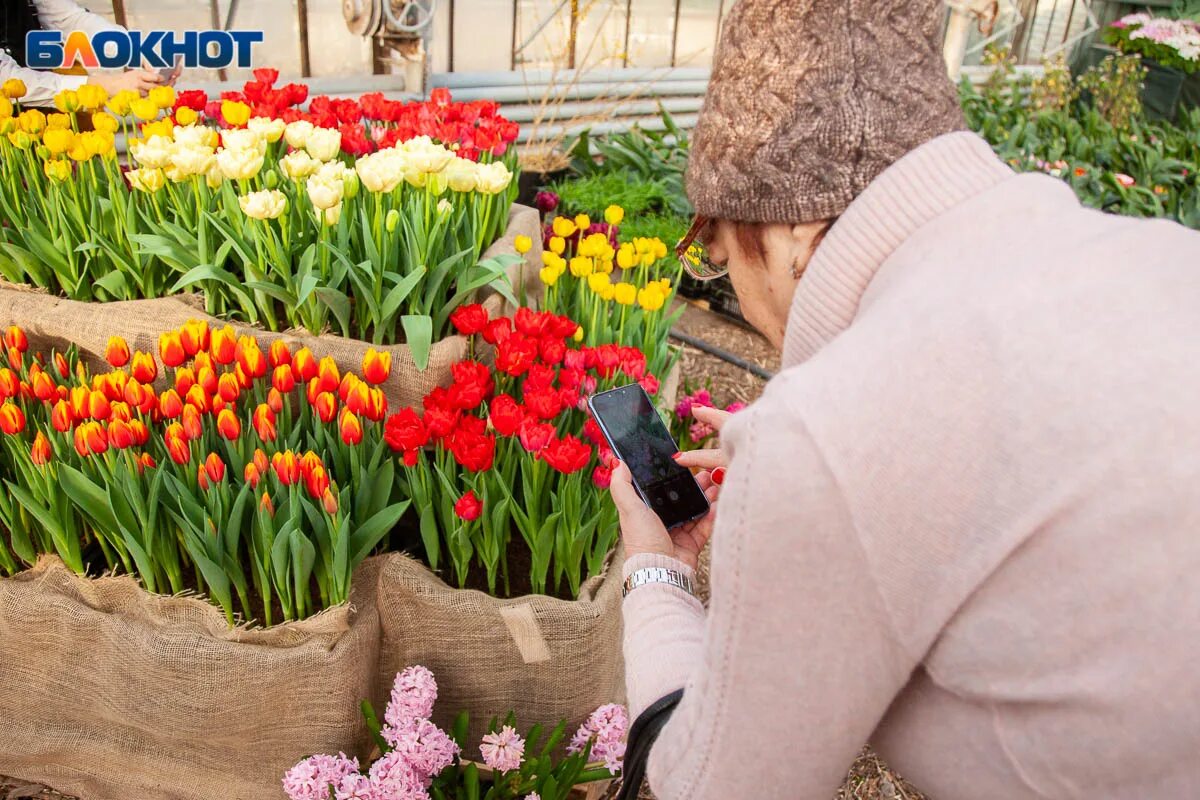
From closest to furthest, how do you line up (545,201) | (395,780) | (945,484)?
(945,484), (395,780), (545,201)

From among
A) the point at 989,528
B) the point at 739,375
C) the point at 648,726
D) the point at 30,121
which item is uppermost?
the point at 989,528

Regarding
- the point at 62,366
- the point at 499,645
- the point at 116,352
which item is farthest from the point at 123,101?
the point at 499,645

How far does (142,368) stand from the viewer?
65.6 inches

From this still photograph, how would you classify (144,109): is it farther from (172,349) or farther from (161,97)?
(172,349)

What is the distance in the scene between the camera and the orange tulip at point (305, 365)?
1701 mm

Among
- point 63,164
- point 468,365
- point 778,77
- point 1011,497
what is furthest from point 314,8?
point 1011,497

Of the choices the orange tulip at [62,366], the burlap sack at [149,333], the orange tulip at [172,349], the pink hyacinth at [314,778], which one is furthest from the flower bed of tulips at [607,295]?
the pink hyacinth at [314,778]

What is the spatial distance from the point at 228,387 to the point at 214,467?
170 mm

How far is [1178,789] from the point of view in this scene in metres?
0.77

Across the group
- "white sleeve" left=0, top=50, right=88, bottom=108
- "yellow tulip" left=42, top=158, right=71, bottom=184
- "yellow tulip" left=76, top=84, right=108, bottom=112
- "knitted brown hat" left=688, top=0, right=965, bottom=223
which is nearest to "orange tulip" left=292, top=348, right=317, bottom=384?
"yellow tulip" left=42, top=158, right=71, bottom=184

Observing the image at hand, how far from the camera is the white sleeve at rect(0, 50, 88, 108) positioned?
2811mm

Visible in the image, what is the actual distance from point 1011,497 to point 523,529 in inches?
46.6

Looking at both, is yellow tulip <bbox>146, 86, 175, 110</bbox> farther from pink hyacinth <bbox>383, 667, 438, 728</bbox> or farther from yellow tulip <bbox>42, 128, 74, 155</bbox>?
pink hyacinth <bbox>383, 667, 438, 728</bbox>

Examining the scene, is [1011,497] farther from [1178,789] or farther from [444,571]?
[444,571]
